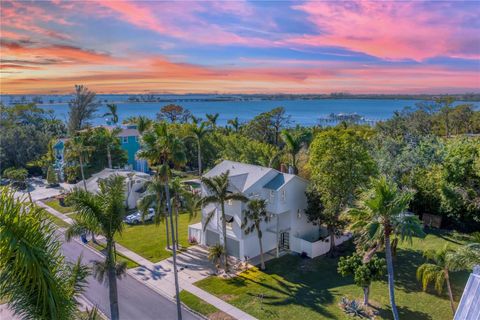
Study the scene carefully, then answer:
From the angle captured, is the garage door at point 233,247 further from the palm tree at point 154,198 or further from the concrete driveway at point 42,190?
the concrete driveway at point 42,190

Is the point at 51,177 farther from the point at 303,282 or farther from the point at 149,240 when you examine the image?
the point at 303,282

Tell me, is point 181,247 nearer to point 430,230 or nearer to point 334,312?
point 334,312

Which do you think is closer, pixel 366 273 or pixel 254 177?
pixel 366 273

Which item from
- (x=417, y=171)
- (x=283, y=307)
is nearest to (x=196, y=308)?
(x=283, y=307)

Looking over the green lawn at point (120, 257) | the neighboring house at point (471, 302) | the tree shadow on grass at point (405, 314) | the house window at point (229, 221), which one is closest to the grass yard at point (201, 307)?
the green lawn at point (120, 257)

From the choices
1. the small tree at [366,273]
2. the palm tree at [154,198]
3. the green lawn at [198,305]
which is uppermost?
the palm tree at [154,198]

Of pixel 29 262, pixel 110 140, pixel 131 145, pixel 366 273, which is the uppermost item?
pixel 29 262

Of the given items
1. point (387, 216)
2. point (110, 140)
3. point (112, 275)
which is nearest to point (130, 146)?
point (110, 140)

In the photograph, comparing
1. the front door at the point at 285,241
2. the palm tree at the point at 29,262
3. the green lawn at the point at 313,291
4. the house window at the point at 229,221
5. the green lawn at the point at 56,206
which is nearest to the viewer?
the palm tree at the point at 29,262
